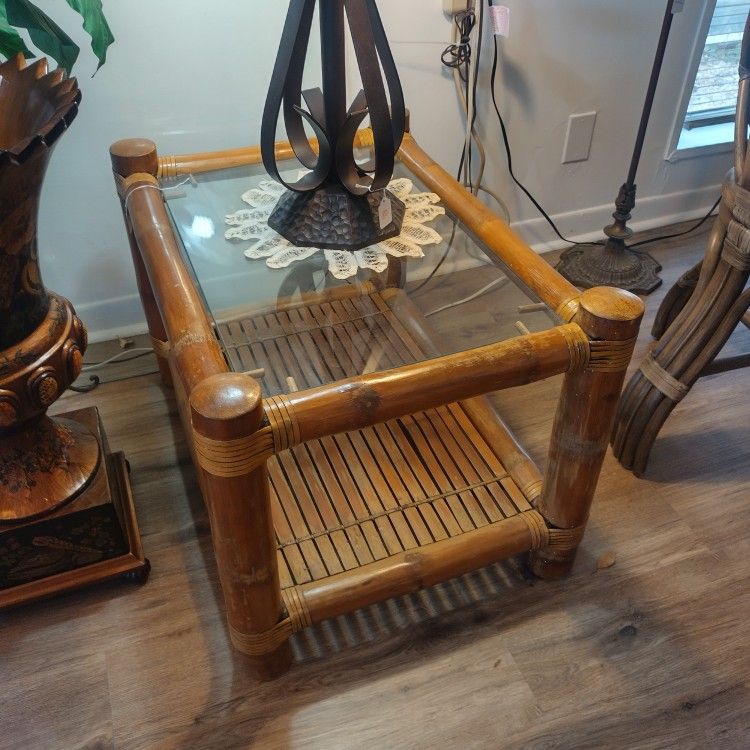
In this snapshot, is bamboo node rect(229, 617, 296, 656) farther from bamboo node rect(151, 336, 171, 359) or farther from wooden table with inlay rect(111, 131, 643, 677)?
bamboo node rect(151, 336, 171, 359)

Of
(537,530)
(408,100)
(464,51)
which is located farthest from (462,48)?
(537,530)

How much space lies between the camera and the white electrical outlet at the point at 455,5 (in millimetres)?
1353

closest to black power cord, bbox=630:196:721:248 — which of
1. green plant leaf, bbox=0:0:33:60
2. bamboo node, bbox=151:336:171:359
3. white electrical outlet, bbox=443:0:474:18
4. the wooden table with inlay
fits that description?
white electrical outlet, bbox=443:0:474:18

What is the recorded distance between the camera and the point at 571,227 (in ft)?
5.87

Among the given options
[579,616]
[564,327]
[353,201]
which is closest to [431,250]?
[353,201]

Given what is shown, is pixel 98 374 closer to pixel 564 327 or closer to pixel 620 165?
pixel 564 327

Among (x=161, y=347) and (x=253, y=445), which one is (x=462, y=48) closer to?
(x=161, y=347)

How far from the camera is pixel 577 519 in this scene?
1012mm

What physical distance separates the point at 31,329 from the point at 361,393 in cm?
43

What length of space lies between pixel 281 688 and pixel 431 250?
1.97 feet

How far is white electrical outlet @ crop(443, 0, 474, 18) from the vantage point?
4.44ft

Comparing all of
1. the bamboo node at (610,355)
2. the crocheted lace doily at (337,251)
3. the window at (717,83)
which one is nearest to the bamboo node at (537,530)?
the bamboo node at (610,355)

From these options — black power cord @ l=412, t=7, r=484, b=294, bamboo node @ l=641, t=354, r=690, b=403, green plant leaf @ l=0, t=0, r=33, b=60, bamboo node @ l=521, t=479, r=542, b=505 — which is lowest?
bamboo node @ l=521, t=479, r=542, b=505

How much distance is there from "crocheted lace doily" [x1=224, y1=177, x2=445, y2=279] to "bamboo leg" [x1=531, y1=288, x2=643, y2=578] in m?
0.26
